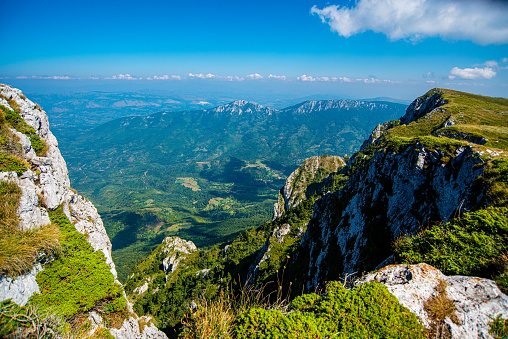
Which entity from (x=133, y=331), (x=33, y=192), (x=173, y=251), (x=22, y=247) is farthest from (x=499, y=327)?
(x=173, y=251)

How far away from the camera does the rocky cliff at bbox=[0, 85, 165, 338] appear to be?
12.9 m

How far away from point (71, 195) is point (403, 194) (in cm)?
3688

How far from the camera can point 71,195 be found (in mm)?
25609

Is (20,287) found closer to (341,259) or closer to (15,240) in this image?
(15,240)

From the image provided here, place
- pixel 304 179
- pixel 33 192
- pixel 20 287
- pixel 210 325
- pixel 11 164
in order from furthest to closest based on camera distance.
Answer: pixel 304 179 < pixel 33 192 < pixel 11 164 < pixel 20 287 < pixel 210 325

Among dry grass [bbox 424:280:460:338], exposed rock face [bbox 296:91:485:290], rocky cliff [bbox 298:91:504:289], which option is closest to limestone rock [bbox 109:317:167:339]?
rocky cliff [bbox 298:91:504:289]

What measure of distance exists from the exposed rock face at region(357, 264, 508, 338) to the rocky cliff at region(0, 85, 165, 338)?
1781 cm

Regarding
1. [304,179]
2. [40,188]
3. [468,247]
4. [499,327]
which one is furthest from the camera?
[304,179]

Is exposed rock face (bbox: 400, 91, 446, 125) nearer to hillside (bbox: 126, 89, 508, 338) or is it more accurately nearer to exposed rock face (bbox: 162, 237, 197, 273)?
hillside (bbox: 126, 89, 508, 338)

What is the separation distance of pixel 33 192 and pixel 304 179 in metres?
111

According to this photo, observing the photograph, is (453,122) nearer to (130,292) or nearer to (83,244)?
(83,244)

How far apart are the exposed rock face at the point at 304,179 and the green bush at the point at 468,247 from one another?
94.7m

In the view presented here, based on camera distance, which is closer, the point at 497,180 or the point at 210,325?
the point at 210,325

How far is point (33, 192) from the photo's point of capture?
16.5m
